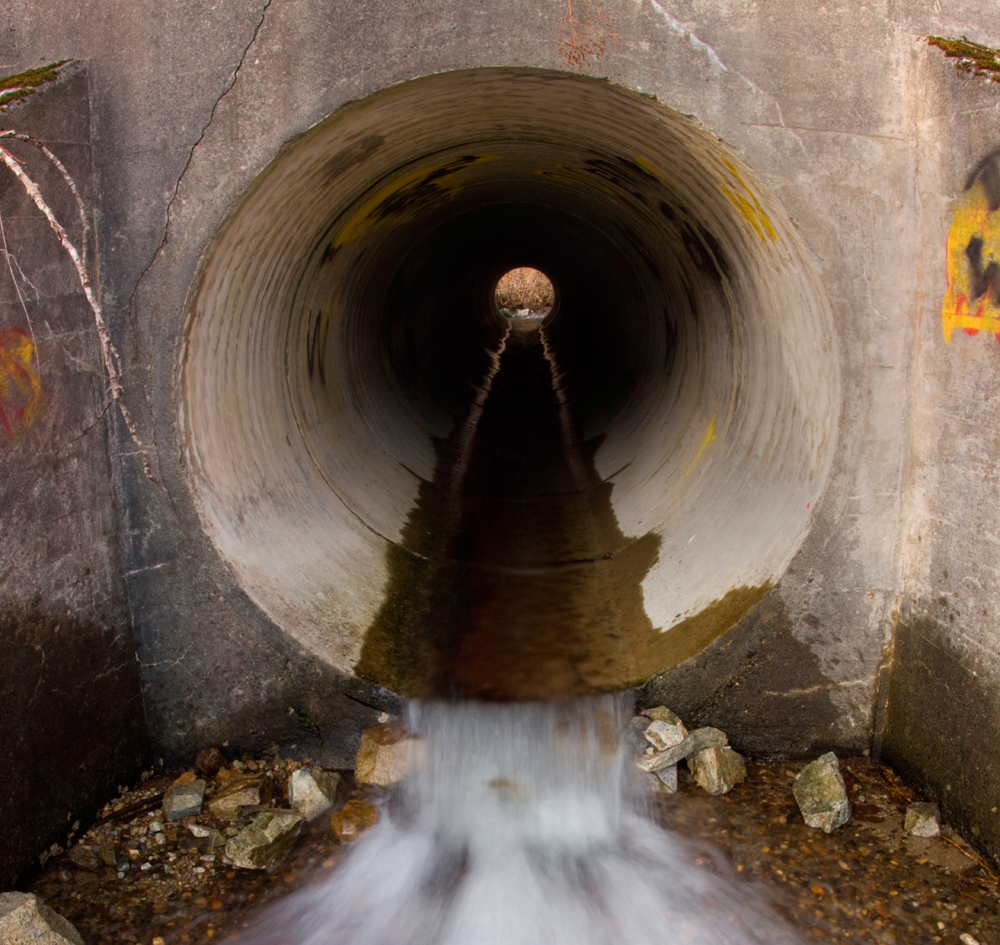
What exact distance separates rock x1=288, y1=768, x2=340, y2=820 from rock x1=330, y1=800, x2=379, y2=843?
74 mm

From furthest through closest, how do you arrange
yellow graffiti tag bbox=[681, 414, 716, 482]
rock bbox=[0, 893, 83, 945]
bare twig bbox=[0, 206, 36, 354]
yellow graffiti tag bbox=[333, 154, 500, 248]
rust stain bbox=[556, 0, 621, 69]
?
yellow graffiti tag bbox=[333, 154, 500, 248] < yellow graffiti tag bbox=[681, 414, 716, 482] < rust stain bbox=[556, 0, 621, 69] < bare twig bbox=[0, 206, 36, 354] < rock bbox=[0, 893, 83, 945]

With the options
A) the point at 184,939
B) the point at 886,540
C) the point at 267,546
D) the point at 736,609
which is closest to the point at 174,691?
the point at 267,546

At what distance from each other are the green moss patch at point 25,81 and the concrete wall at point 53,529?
0.12ft

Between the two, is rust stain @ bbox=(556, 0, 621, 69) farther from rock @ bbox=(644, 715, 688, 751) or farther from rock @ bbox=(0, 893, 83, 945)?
rock @ bbox=(0, 893, 83, 945)

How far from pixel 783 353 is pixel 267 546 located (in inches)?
104

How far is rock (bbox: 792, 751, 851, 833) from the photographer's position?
3523 millimetres

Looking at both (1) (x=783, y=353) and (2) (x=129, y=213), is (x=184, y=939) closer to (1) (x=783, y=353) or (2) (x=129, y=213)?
(2) (x=129, y=213)

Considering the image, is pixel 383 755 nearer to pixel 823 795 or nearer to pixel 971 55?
pixel 823 795

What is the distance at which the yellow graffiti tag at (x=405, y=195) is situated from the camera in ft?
18.4

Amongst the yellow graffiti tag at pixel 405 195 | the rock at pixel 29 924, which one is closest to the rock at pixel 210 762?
the rock at pixel 29 924

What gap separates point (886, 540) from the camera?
370 cm

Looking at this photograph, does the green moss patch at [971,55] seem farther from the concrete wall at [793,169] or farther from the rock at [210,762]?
the rock at [210,762]

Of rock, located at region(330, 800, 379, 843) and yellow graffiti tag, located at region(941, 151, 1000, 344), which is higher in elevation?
yellow graffiti tag, located at region(941, 151, 1000, 344)

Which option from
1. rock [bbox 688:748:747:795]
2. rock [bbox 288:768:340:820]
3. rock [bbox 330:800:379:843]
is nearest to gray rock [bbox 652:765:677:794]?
rock [bbox 688:748:747:795]
